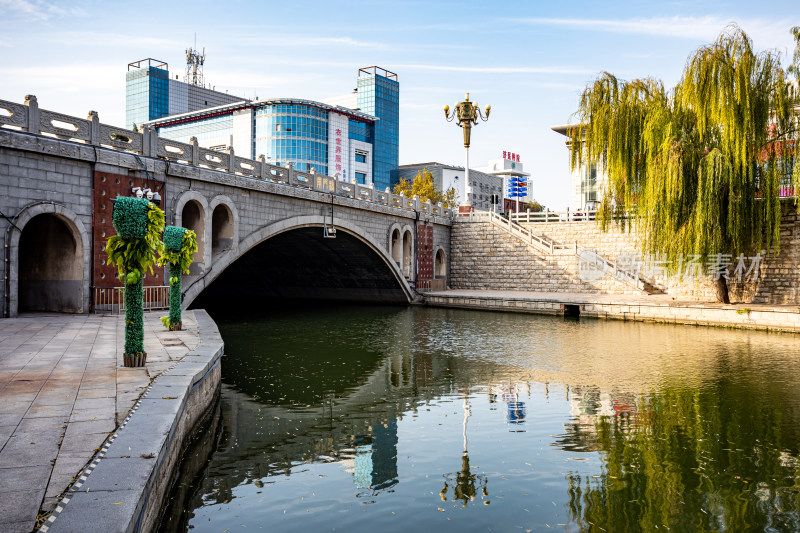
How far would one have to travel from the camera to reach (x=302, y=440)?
7.59 meters

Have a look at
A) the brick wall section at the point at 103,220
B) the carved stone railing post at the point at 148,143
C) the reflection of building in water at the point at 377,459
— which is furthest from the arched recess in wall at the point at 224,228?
the reflection of building in water at the point at 377,459

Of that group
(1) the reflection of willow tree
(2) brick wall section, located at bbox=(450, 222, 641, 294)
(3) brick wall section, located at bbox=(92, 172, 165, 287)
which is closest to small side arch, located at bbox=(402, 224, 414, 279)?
(2) brick wall section, located at bbox=(450, 222, 641, 294)

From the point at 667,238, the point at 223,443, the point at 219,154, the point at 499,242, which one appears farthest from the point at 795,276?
the point at 223,443

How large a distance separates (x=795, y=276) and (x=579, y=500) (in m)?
22.1

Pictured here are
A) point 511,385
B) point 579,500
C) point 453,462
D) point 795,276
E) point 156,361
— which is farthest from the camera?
point 795,276

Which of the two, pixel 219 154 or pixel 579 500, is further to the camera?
pixel 219 154

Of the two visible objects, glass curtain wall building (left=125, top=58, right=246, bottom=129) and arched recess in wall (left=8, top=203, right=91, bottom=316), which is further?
glass curtain wall building (left=125, top=58, right=246, bottom=129)

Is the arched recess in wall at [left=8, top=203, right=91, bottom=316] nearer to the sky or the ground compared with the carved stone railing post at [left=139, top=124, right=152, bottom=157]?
nearer to the ground

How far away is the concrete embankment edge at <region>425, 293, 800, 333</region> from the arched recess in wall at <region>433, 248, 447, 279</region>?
5.99 metres

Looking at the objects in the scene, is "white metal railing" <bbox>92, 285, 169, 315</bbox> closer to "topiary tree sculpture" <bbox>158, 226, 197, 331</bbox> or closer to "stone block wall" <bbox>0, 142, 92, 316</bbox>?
"stone block wall" <bbox>0, 142, 92, 316</bbox>

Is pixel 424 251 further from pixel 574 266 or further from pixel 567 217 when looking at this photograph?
pixel 567 217

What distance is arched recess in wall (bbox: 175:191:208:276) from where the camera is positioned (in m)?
17.2

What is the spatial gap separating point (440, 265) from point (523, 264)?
4.99 metres

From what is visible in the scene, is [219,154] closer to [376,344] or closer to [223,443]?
[376,344]
